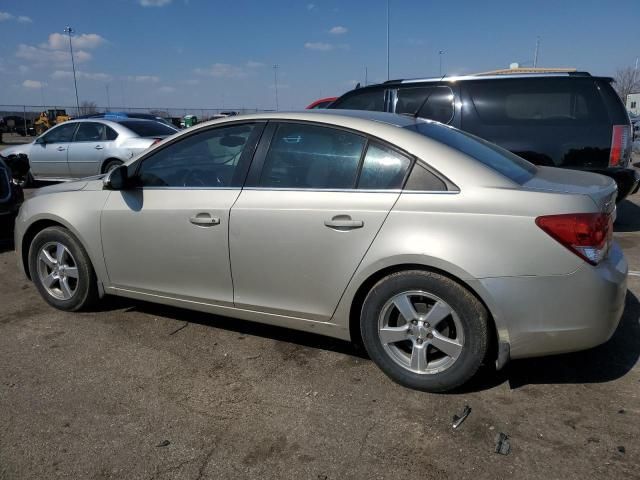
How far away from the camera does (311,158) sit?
11.0ft

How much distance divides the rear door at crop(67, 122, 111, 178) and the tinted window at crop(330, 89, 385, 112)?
5479 mm

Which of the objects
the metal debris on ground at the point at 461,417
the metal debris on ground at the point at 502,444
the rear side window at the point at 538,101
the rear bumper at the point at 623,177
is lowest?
the metal debris on ground at the point at 502,444

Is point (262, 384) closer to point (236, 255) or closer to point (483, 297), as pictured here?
point (236, 255)

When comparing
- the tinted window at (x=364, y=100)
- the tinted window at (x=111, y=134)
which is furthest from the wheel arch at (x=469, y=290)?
the tinted window at (x=111, y=134)

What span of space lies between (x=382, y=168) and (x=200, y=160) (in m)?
1.38

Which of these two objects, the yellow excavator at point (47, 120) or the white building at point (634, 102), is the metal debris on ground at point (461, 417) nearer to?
the yellow excavator at point (47, 120)

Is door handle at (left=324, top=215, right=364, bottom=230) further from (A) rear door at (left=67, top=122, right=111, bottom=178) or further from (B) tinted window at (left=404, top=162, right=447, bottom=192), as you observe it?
(A) rear door at (left=67, top=122, right=111, bottom=178)

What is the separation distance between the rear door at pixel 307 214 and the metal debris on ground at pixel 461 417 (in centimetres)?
92

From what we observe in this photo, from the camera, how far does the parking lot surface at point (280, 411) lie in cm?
248

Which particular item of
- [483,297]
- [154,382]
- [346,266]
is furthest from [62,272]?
[483,297]

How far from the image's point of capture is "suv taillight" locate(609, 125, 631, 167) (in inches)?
231

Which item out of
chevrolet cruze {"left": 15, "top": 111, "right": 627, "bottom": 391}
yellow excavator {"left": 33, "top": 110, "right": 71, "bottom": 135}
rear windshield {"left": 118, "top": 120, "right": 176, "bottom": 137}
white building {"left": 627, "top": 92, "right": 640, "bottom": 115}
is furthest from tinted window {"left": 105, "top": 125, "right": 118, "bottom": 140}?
white building {"left": 627, "top": 92, "right": 640, "bottom": 115}

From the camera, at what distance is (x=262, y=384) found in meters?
3.23

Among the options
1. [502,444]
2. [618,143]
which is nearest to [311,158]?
[502,444]
